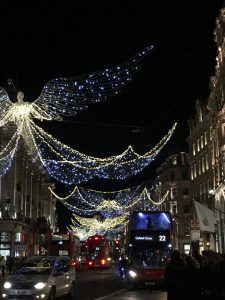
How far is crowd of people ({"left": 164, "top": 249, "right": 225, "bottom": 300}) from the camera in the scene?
31.4 feet

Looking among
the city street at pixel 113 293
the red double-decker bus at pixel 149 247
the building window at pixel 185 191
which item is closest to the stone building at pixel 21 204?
the city street at pixel 113 293

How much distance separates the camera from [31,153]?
68.6 meters

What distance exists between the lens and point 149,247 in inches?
1102

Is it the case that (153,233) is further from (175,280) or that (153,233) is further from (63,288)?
(175,280)

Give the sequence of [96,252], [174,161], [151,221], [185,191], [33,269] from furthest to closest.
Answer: [174,161], [185,191], [96,252], [151,221], [33,269]

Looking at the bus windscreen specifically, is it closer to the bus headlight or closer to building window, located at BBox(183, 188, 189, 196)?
the bus headlight

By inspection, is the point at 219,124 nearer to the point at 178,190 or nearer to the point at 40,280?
the point at 40,280

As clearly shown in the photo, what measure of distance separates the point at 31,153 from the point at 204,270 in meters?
59.9

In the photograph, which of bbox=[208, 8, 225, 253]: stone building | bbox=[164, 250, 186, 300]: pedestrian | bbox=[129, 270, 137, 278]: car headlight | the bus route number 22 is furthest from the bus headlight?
bbox=[208, 8, 225, 253]: stone building

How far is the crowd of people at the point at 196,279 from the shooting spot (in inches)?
377

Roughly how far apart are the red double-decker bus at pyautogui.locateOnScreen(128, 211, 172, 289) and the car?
6.04 m

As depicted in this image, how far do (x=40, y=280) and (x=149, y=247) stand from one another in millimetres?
10992

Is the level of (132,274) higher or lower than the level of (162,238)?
lower

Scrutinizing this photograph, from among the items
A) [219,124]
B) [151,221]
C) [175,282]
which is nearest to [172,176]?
[219,124]
